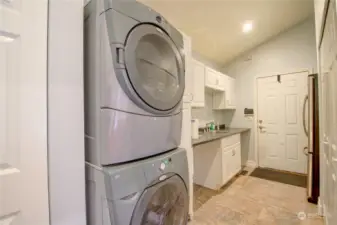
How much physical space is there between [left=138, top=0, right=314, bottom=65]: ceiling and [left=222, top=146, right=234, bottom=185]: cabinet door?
1.92 m

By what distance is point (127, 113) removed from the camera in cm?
96

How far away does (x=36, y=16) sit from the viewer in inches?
31.2

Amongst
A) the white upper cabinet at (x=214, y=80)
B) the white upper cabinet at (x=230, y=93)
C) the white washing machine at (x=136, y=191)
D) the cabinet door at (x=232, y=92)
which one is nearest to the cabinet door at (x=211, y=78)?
the white upper cabinet at (x=214, y=80)

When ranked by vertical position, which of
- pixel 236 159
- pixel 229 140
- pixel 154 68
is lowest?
pixel 236 159

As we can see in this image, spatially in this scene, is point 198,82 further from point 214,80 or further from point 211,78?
point 214,80

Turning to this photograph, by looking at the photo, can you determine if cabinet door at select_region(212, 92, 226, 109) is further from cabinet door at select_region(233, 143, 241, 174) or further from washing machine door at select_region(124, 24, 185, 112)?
washing machine door at select_region(124, 24, 185, 112)

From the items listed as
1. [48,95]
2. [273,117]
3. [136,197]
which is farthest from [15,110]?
[273,117]

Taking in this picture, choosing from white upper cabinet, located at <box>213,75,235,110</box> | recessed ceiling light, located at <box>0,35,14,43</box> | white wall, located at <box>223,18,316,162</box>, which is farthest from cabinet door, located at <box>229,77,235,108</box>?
recessed ceiling light, located at <box>0,35,14,43</box>

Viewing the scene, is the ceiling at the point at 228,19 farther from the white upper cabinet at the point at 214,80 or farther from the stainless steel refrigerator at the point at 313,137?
the stainless steel refrigerator at the point at 313,137

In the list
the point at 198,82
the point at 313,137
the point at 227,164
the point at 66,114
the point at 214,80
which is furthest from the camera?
the point at 214,80

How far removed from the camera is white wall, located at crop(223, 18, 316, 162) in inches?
143

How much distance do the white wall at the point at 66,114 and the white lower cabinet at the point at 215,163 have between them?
2.32 meters

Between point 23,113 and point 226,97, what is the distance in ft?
12.1

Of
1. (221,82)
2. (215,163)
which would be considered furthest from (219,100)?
(215,163)
